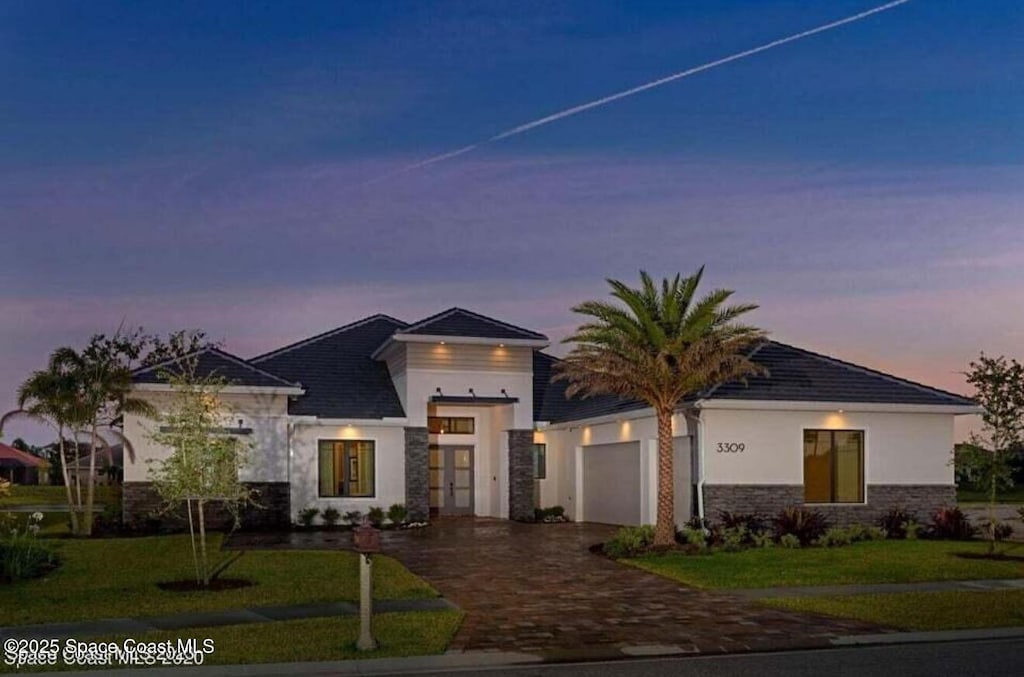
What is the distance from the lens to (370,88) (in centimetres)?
2009

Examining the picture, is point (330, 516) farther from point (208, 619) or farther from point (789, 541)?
point (208, 619)

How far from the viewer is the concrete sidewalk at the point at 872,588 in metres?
16.4

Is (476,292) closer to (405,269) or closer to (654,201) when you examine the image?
(405,269)

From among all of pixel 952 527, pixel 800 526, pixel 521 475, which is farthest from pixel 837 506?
pixel 521 475

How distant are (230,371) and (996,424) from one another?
62.0 feet

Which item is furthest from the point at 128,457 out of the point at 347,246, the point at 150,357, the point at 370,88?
the point at 150,357

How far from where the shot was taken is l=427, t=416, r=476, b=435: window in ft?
115

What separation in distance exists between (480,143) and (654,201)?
4.08 metres

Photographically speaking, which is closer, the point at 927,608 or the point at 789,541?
the point at 927,608

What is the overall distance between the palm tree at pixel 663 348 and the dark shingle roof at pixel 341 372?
10.4 metres

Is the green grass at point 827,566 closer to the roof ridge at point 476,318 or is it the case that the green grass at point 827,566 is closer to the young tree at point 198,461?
the young tree at point 198,461

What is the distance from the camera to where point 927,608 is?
1506cm

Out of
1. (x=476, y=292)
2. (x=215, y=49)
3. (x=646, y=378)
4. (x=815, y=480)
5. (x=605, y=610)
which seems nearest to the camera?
(x=605, y=610)

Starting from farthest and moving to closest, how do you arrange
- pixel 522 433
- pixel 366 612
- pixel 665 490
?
pixel 522 433
pixel 665 490
pixel 366 612
